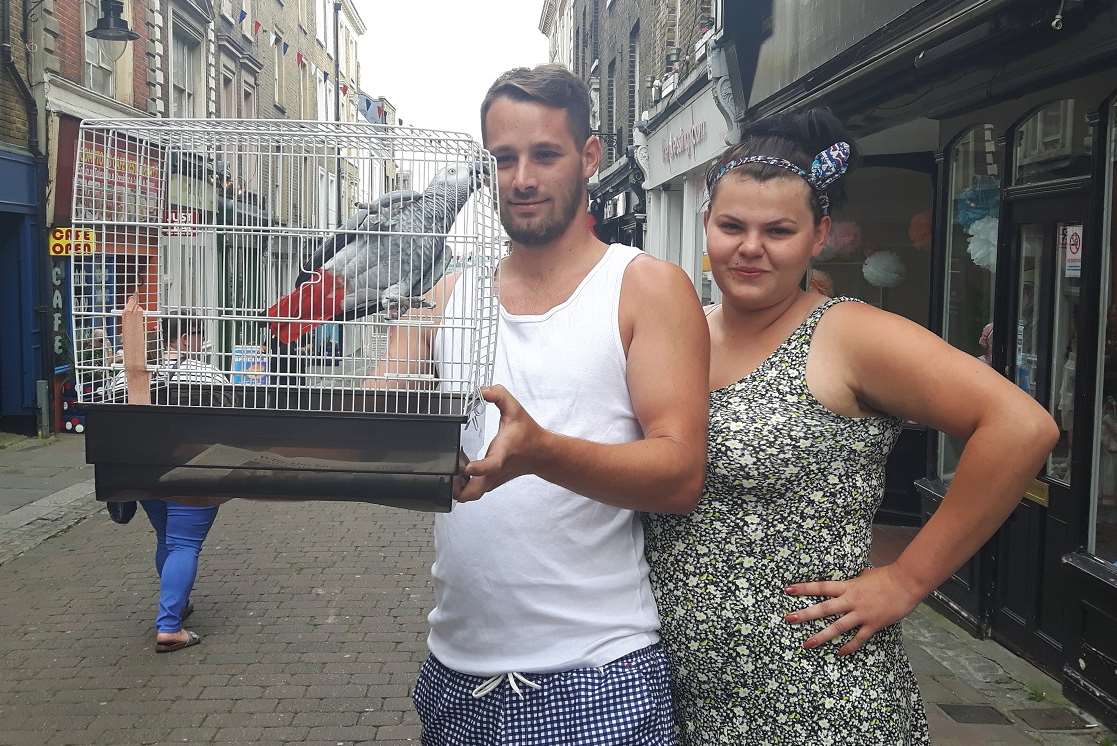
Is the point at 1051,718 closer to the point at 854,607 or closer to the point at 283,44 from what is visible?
the point at 854,607

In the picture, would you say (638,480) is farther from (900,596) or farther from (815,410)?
(900,596)

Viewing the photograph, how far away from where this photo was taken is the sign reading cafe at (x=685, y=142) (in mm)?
12399

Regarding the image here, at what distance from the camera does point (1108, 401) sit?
171 inches

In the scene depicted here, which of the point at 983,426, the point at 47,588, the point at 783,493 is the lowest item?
the point at 47,588

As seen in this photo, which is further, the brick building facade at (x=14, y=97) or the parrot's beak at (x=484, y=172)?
the brick building facade at (x=14, y=97)

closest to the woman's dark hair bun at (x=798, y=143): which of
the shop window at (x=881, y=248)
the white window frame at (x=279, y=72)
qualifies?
the shop window at (x=881, y=248)

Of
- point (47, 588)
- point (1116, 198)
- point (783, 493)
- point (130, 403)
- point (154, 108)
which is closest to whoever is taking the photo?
point (130, 403)

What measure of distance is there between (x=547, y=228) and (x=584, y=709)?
3.09 feet

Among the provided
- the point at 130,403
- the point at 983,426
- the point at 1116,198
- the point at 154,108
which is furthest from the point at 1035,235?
the point at 154,108

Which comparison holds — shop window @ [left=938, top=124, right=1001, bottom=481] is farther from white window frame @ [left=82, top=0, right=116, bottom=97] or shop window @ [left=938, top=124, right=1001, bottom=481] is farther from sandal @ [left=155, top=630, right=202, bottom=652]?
white window frame @ [left=82, top=0, right=116, bottom=97]

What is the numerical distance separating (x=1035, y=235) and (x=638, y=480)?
4.25 metres

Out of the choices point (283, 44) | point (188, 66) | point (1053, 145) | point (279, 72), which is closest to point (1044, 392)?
point (1053, 145)

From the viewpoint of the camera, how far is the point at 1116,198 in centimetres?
423

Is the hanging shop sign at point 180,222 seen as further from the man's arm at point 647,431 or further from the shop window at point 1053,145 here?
the shop window at point 1053,145
